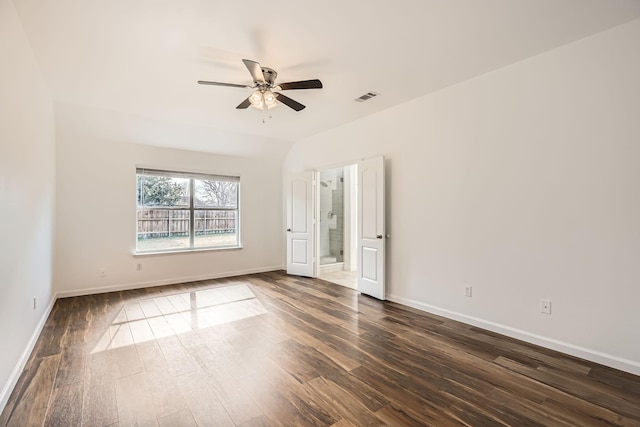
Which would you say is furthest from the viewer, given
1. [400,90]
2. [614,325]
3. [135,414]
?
[400,90]

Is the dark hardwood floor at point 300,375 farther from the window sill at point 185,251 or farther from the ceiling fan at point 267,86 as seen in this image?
the ceiling fan at point 267,86

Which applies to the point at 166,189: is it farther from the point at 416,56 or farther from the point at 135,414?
the point at 416,56

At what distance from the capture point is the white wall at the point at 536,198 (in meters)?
2.44

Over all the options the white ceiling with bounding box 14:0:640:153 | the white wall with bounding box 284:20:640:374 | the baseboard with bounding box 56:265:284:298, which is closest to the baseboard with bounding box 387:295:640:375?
the white wall with bounding box 284:20:640:374

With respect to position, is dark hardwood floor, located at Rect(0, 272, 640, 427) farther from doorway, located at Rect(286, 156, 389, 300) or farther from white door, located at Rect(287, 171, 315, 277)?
white door, located at Rect(287, 171, 315, 277)

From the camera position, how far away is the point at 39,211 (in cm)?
325

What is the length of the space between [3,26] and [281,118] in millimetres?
3079

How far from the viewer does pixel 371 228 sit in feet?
14.6

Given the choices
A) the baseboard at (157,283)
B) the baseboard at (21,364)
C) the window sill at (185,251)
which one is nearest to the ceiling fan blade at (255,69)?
the baseboard at (21,364)

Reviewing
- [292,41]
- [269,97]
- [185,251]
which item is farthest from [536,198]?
[185,251]

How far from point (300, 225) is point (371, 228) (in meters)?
1.85

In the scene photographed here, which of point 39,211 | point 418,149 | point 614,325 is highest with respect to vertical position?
point 418,149

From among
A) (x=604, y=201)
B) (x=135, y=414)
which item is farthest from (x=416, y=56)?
(x=135, y=414)

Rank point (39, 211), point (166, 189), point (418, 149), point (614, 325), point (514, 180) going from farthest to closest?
point (166, 189)
point (418, 149)
point (39, 211)
point (514, 180)
point (614, 325)
